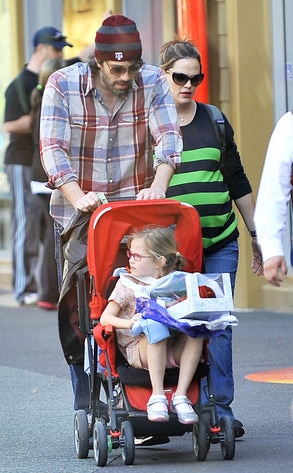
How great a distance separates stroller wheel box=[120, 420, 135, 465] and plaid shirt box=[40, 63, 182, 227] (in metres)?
1.13

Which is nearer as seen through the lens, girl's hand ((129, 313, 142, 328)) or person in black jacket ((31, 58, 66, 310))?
girl's hand ((129, 313, 142, 328))

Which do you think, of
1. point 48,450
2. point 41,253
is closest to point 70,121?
point 48,450

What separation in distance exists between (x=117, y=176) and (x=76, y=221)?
0.35 metres

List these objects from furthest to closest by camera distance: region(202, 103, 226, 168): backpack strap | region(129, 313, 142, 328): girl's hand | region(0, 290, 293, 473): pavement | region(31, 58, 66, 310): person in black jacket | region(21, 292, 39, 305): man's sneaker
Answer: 1. region(21, 292, 39, 305): man's sneaker
2. region(31, 58, 66, 310): person in black jacket
3. region(202, 103, 226, 168): backpack strap
4. region(0, 290, 293, 473): pavement
5. region(129, 313, 142, 328): girl's hand

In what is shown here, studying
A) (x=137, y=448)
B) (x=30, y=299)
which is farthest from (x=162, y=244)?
(x=30, y=299)

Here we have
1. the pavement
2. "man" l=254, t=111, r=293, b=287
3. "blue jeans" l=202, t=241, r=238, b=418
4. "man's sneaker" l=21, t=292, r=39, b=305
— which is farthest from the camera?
"man's sneaker" l=21, t=292, r=39, b=305

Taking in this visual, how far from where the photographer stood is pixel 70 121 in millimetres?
6805

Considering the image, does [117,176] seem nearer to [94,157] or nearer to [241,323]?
[94,157]

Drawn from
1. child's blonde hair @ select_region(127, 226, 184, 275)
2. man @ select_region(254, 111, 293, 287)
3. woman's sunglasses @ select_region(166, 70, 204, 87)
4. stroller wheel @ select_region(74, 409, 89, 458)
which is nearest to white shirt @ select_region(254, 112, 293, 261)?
man @ select_region(254, 111, 293, 287)

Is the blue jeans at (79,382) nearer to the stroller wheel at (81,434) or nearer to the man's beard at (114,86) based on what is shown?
the stroller wheel at (81,434)

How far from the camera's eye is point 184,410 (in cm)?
619

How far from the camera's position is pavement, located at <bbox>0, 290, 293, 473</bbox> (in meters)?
6.58

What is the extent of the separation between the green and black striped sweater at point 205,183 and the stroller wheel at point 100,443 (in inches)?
47.5

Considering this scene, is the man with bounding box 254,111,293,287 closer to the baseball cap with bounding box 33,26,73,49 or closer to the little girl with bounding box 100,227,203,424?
the little girl with bounding box 100,227,203,424
